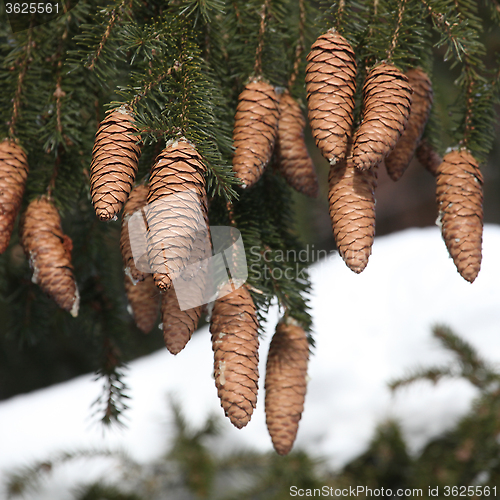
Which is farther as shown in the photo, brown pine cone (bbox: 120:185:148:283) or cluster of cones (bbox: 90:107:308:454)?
brown pine cone (bbox: 120:185:148:283)

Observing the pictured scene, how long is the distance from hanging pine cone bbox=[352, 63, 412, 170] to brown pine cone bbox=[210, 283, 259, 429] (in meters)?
Answer: 0.23

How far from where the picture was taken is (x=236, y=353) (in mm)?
545

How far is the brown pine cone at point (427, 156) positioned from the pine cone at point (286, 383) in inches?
14.4

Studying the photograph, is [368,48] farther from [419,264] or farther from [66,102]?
[419,264]

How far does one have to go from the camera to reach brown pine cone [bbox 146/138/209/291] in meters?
0.43

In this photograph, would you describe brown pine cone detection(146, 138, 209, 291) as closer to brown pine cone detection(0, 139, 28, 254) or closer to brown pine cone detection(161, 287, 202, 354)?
brown pine cone detection(161, 287, 202, 354)

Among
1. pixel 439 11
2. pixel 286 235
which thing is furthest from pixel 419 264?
pixel 439 11

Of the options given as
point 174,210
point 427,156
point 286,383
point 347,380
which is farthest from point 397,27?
point 347,380

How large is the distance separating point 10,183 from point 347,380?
1338mm

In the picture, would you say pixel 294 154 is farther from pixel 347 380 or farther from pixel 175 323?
pixel 347 380

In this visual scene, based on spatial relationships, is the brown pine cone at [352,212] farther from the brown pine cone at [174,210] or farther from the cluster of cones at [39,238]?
the cluster of cones at [39,238]

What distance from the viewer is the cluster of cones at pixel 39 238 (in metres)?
0.62

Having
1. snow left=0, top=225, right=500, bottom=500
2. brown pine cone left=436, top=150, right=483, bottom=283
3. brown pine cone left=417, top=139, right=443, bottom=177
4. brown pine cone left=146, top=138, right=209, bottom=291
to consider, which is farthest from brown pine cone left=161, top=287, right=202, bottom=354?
snow left=0, top=225, right=500, bottom=500

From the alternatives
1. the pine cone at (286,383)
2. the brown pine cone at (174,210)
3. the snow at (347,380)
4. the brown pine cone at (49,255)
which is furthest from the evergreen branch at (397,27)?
the snow at (347,380)
